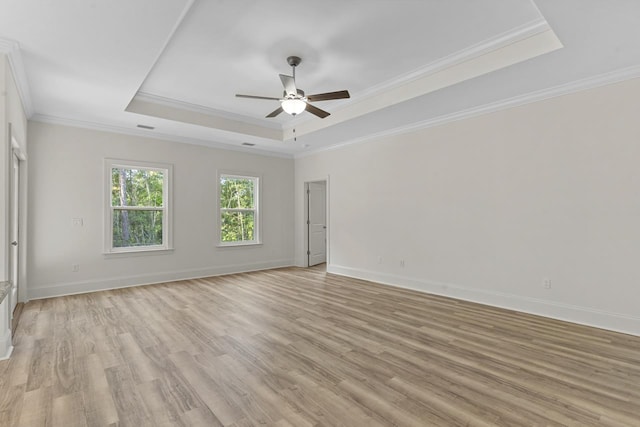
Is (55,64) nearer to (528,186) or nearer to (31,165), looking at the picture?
(31,165)

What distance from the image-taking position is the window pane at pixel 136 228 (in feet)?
18.5

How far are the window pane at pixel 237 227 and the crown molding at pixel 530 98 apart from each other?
333 cm

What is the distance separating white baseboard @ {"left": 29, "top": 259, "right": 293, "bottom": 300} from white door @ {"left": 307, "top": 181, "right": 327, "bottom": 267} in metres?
1.08

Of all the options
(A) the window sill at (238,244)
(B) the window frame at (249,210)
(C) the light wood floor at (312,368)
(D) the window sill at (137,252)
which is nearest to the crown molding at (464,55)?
(C) the light wood floor at (312,368)

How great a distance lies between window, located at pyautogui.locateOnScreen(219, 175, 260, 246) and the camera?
690 centimetres

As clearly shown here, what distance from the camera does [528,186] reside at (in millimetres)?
4160

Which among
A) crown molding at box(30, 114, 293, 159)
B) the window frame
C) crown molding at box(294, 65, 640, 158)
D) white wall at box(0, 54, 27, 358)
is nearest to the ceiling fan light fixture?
crown molding at box(294, 65, 640, 158)

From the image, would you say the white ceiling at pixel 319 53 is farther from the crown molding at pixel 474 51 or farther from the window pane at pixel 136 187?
the window pane at pixel 136 187

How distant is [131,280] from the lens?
18.6ft

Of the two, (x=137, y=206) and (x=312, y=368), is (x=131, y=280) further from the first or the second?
(x=312, y=368)

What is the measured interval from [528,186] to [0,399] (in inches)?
215

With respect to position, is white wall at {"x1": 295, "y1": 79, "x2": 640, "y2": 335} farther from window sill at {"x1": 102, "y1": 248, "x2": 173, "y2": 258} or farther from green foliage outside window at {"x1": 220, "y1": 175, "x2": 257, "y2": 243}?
window sill at {"x1": 102, "y1": 248, "x2": 173, "y2": 258}

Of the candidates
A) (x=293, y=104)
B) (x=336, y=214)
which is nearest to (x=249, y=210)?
(x=336, y=214)

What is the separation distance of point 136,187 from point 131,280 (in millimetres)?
1648
